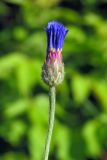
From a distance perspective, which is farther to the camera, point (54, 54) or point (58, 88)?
point (58, 88)

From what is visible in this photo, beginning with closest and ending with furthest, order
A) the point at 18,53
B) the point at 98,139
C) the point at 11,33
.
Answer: the point at 98,139 < the point at 18,53 < the point at 11,33

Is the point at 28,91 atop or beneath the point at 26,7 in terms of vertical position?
beneath

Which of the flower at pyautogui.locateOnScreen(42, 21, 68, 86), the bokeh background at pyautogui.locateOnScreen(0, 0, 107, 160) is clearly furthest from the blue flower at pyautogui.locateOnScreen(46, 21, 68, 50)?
the bokeh background at pyautogui.locateOnScreen(0, 0, 107, 160)

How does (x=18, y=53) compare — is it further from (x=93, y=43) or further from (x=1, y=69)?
(x=93, y=43)

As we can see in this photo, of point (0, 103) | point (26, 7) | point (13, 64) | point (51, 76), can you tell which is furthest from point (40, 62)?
point (51, 76)

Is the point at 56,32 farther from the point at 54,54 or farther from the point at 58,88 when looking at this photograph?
the point at 58,88

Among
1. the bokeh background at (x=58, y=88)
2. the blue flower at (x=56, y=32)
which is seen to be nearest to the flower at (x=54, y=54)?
the blue flower at (x=56, y=32)

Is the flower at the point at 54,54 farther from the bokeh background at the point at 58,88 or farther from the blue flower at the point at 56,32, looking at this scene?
the bokeh background at the point at 58,88

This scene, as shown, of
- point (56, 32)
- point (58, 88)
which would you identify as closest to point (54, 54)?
point (56, 32)
